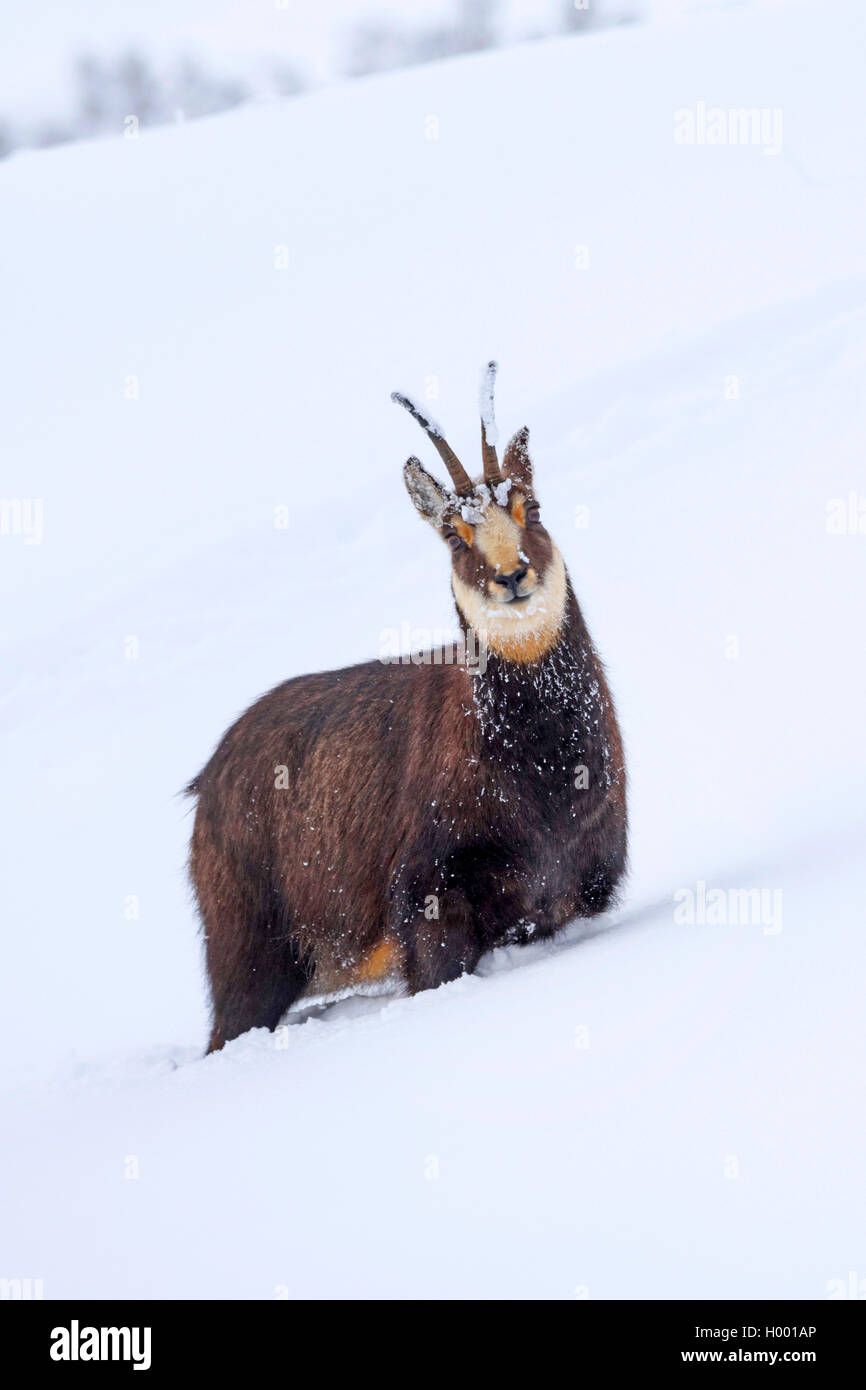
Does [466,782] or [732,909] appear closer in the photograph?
[732,909]

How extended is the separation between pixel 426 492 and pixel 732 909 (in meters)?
1.86

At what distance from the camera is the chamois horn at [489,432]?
18.7 feet

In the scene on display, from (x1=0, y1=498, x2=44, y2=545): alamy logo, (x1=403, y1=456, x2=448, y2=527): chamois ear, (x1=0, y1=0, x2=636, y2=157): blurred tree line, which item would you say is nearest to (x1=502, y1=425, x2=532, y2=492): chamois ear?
(x1=403, y1=456, x2=448, y2=527): chamois ear

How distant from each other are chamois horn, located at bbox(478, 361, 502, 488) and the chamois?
0.01 m

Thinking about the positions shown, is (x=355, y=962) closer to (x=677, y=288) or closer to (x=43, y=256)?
(x=677, y=288)

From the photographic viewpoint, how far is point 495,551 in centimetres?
549

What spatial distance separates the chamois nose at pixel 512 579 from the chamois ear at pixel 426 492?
1.34ft

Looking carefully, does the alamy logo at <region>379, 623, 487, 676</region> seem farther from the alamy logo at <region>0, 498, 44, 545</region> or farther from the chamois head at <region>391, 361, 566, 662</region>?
the alamy logo at <region>0, 498, 44, 545</region>

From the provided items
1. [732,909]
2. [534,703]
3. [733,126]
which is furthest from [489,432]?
[733,126]

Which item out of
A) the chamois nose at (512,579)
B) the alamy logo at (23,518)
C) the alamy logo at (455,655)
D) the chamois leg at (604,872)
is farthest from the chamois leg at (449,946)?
the alamy logo at (23,518)

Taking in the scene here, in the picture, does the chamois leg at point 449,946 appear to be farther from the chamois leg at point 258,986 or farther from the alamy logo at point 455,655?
the chamois leg at point 258,986

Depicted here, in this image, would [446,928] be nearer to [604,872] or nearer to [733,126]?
[604,872]

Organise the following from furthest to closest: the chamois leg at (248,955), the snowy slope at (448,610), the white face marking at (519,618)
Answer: the chamois leg at (248,955) < the white face marking at (519,618) < the snowy slope at (448,610)

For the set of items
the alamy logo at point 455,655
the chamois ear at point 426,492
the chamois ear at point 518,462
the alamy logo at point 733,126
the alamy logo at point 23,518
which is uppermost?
the alamy logo at point 733,126
